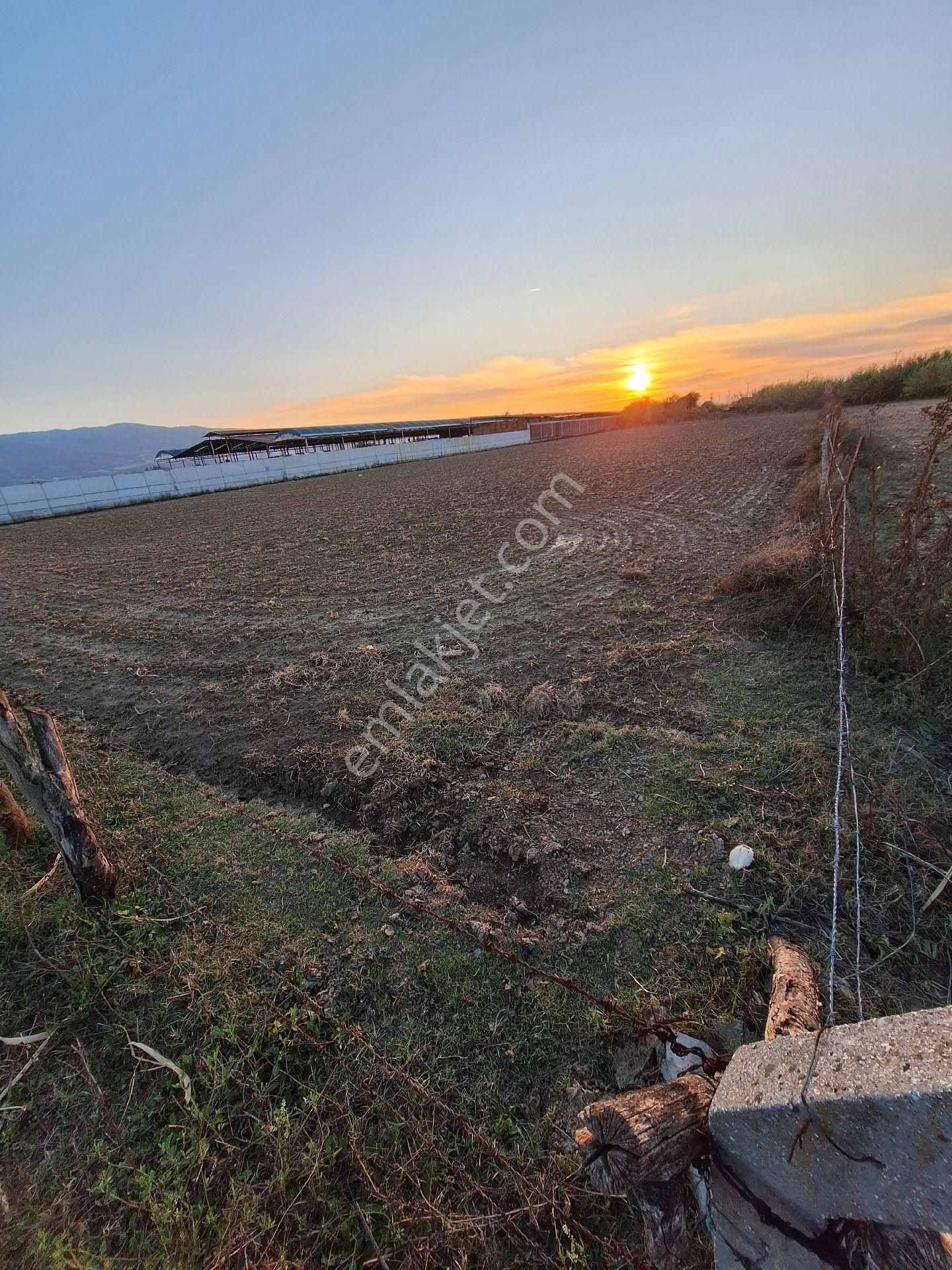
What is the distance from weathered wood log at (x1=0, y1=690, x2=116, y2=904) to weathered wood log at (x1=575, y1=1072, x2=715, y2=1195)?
254cm

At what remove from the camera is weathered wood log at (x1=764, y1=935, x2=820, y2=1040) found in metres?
1.70

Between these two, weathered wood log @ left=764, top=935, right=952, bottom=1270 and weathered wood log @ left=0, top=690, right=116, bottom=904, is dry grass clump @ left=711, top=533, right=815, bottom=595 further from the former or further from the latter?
weathered wood log @ left=0, top=690, right=116, bottom=904

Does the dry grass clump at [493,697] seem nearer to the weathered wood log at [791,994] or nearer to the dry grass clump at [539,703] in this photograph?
the dry grass clump at [539,703]

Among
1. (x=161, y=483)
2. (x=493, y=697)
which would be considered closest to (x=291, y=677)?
(x=493, y=697)

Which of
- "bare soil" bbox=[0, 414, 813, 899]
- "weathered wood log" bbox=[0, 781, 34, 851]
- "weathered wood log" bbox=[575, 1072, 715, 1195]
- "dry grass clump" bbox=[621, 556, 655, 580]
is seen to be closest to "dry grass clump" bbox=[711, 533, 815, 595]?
"bare soil" bbox=[0, 414, 813, 899]

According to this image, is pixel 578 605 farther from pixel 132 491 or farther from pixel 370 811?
pixel 132 491

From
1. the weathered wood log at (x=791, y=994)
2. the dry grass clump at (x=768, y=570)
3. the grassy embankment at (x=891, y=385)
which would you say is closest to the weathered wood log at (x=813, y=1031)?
the weathered wood log at (x=791, y=994)

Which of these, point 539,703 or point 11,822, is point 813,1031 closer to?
point 539,703

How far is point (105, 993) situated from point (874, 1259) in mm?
2776

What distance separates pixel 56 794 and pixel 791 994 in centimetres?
334

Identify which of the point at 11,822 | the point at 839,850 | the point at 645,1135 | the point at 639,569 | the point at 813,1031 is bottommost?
the point at 839,850

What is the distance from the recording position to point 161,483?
2803cm

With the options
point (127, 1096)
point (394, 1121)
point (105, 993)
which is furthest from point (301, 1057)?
point (105, 993)

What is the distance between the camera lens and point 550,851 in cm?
277
